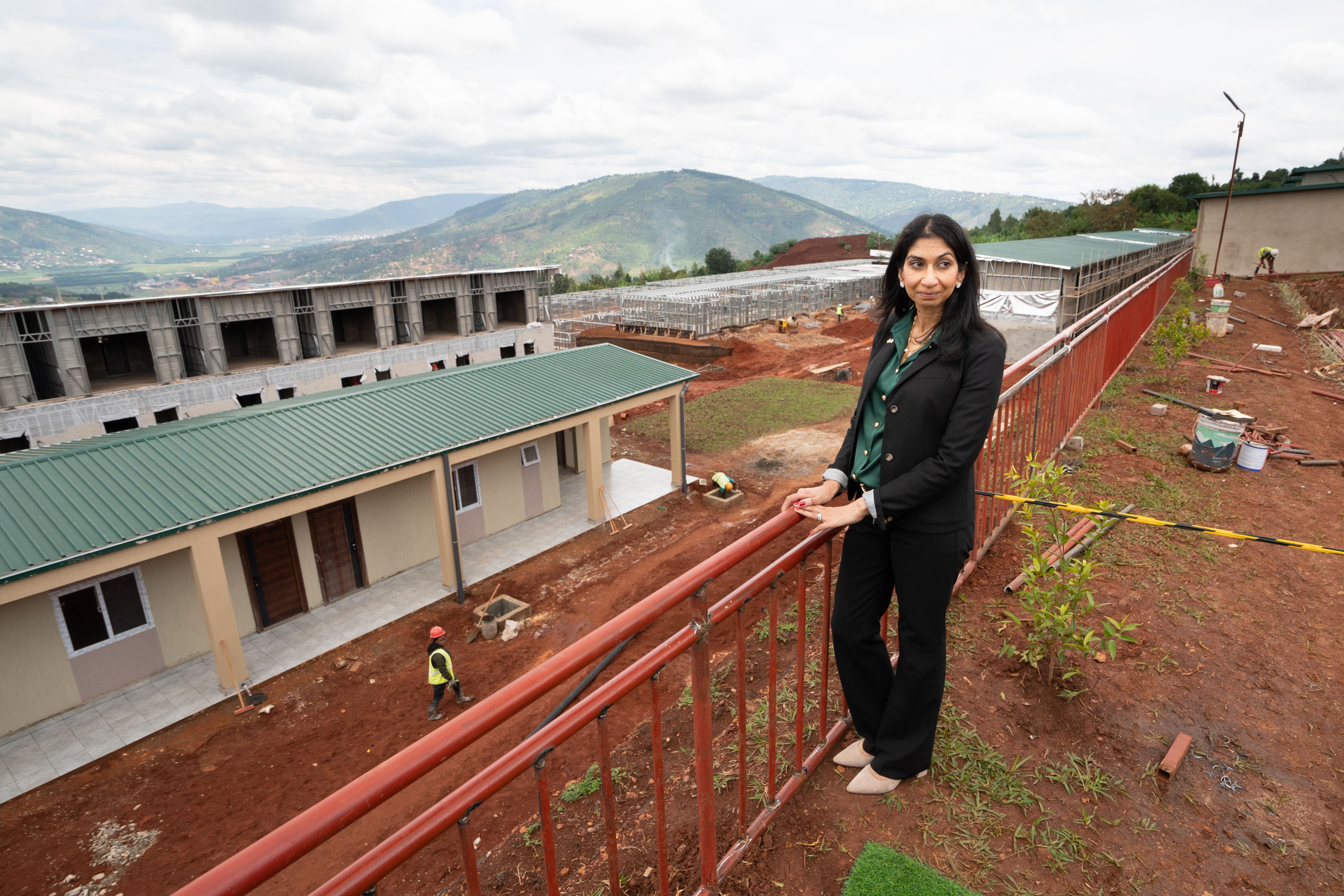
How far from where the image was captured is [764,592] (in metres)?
8.91

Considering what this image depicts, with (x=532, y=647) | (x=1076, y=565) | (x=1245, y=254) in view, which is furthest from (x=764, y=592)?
(x=1245, y=254)

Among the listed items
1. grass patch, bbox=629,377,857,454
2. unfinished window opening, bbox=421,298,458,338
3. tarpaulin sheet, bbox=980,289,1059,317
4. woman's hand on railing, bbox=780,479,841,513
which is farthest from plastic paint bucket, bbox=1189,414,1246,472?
tarpaulin sheet, bbox=980,289,1059,317

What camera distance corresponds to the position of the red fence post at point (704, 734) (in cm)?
226

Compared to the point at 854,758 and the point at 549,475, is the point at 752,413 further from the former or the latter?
the point at 854,758

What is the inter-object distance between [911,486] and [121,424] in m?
18.2

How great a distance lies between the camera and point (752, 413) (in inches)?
915

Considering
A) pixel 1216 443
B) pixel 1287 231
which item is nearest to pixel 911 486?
pixel 1216 443

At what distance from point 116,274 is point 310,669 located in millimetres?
254582

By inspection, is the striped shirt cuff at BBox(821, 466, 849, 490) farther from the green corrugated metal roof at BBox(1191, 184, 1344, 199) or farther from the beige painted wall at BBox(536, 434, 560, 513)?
the green corrugated metal roof at BBox(1191, 184, 1344, 199)

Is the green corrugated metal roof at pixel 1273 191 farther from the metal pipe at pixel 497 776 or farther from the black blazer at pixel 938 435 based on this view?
the metal pipe at pixel 497 776

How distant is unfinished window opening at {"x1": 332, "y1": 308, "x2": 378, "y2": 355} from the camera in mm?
22531

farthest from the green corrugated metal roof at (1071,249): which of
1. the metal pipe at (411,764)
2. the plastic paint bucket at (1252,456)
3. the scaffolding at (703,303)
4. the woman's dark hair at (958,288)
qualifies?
the metal pipe at (411,764)

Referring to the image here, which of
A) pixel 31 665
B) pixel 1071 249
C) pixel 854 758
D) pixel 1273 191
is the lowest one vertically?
pixel 31 665

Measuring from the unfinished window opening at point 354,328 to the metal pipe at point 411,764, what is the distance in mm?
22364
